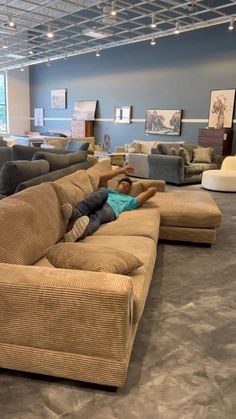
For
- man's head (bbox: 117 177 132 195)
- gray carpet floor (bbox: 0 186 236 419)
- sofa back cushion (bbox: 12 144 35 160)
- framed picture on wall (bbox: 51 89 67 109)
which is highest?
framed picture on wall (bbox: 51 89 67 109)

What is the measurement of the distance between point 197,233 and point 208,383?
207 centimetres

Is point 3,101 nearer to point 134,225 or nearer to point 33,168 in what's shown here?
point 33,168

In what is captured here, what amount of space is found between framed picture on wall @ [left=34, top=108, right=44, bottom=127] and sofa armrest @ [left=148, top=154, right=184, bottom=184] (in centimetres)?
884

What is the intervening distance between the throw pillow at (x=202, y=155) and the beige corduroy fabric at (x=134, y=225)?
4.84m

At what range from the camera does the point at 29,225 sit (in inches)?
87.6

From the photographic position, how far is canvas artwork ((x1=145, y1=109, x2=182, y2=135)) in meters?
10.0

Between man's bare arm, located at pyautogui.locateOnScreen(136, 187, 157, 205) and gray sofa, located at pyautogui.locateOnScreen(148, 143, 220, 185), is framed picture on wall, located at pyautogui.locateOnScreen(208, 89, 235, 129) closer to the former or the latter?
gray sofa, located at pyautogui.locateOnScreen(148, 143, 220, 185)

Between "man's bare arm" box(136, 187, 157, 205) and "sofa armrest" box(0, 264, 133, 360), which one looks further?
"man's bare arm" box(136, 187, 157, 205)

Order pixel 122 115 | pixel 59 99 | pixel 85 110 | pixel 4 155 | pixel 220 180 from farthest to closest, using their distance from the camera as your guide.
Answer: pixel 59 99 → pixel 85 110 → pixel 122 115 → pixel 220 180 → pixel 4 155

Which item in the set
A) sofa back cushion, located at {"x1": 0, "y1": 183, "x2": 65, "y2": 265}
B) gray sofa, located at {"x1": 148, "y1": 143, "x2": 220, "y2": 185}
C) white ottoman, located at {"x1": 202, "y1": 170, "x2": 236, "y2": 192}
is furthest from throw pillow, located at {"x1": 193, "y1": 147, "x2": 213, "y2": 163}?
sofa back cushion, located at {"x1": 0, "y1": 183, "x2": 65, "y2": 265}

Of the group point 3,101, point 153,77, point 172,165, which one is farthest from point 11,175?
point 3,101

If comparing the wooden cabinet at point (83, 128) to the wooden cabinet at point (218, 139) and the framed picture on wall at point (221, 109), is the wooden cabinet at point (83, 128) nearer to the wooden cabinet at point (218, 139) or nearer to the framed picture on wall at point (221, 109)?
the framed picture on wall at point (221, 109)

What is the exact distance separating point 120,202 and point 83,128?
31.1 ft

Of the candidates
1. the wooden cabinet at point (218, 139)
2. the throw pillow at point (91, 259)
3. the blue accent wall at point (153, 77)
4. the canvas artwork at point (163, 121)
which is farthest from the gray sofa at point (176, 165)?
the throw pillow at point (91, 259)
